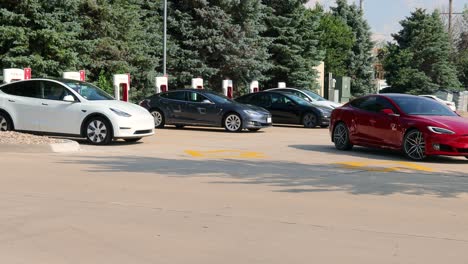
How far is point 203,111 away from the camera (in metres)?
21.3

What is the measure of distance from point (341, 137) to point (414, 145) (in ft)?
8.00

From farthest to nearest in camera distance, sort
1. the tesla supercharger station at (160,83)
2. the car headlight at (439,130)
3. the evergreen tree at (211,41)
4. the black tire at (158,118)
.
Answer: the evergreen tree at (211,41) < the tesla supercharger station at (160,83) < the black tire at (158,118) < the car headlight at (439,130)

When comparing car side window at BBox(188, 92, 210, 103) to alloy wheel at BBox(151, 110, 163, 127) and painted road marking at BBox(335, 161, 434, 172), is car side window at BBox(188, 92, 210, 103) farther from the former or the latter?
painted road marking at BBox(335, 161, 434, 172)

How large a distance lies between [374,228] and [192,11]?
29392mm

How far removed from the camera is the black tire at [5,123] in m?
16.0

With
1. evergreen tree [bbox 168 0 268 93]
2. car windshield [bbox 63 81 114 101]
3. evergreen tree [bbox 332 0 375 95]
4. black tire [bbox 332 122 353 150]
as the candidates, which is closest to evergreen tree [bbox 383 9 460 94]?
evergreen tree [bbox 332 0 375 95]

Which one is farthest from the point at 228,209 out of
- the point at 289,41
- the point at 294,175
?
the point at 289,41

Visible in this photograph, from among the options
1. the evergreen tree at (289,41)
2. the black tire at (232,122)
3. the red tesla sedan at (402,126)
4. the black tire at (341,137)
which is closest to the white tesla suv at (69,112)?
the black tire at (341,137)

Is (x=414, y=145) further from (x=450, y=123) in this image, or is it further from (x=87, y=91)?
(x=87, y=91)

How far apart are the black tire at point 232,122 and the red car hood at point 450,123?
7.83 m

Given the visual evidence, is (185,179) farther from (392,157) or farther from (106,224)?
(392,157)

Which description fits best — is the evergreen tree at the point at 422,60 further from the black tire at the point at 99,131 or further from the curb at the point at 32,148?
the curb at the point at 32,148

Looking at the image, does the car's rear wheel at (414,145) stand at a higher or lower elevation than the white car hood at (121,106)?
lower

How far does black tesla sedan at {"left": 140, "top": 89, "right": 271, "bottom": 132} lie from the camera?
827 inches
